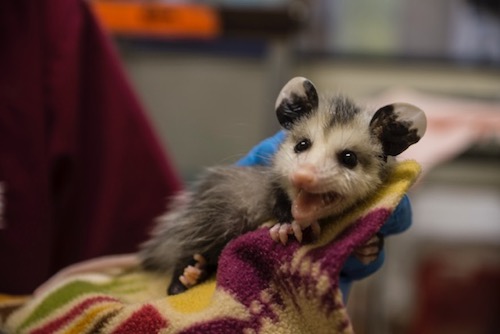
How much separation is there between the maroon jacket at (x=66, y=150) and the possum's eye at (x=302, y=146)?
50cm

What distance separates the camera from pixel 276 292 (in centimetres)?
61

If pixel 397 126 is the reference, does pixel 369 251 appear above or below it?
below

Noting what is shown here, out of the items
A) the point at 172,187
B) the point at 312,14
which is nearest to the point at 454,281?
the point at 312,14

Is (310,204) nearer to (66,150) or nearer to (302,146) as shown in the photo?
(302,146)

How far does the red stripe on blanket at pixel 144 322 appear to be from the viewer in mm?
614

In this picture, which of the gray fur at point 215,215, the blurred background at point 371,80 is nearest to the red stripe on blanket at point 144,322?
the gray fur at point 215,215

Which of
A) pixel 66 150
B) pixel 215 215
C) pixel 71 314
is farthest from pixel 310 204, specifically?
pixel 66 150

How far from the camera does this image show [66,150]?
3.48ft

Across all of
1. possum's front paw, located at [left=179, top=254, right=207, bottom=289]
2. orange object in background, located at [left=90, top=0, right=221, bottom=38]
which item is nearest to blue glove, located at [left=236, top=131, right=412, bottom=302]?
possum's front paw, located at [left=179, top=254, right=207, bottom=289]

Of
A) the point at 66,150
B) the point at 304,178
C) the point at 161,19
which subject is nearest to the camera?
the point at 304,178

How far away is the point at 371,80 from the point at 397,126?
2.46 m

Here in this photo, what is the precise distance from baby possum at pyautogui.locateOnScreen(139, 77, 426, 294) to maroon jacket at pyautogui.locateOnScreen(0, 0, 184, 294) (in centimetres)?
31

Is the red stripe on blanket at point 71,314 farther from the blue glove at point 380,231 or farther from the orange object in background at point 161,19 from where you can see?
the orange object in background at point 161,19

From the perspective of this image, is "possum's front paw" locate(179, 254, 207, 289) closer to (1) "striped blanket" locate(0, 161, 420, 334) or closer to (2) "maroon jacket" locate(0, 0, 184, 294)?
(1) "striped blanket" locate(0, 161, 420, 334)
